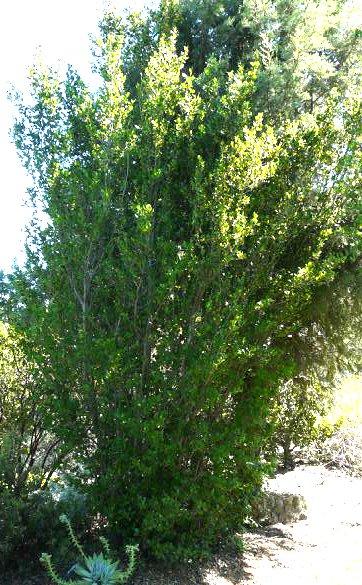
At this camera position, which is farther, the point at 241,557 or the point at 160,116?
the point at 241,557

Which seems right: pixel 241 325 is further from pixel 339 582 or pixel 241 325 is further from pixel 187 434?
pixel 339 582

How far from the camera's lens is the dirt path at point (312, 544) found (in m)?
5.89

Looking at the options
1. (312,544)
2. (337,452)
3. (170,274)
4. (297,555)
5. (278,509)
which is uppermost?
(170,274)

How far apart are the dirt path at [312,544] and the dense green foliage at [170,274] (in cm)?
69

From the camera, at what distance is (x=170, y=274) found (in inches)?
210

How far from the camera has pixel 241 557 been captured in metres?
6.38

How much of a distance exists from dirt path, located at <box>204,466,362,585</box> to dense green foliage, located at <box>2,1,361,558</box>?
0.69 meters

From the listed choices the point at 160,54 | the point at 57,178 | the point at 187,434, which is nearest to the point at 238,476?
the point at 187,434

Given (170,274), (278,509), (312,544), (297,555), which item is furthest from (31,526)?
(278,509)

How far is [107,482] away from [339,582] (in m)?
2.32

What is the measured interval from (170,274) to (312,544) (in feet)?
13.1

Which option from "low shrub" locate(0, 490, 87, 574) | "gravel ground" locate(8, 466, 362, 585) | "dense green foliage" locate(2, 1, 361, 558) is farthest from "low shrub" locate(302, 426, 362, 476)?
"low shrub" locate(0, 490, 87, 574)

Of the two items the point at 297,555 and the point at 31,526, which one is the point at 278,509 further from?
the point at 31,526

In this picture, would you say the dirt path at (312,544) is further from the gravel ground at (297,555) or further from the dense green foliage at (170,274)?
the dense green foliage at (170,274)
